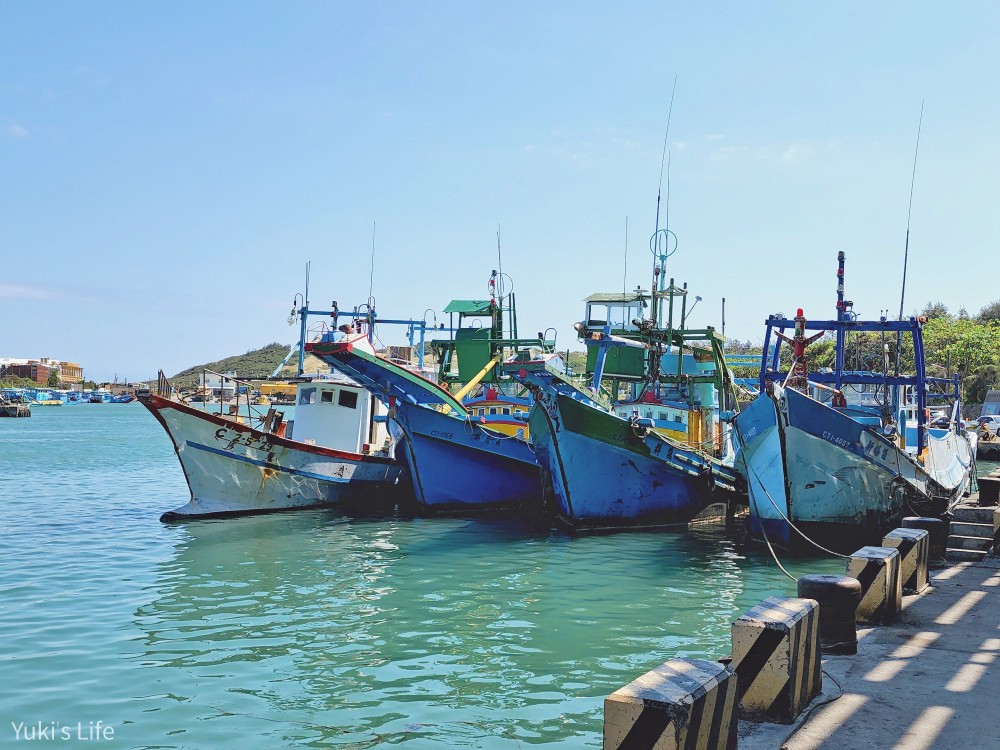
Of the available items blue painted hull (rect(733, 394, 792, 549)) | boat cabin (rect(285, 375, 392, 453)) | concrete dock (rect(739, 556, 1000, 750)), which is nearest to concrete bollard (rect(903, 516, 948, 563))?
concrete dock (rect(739, 556, 1000, 750))

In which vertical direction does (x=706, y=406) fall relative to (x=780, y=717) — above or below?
above

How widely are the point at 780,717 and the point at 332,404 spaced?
16383 millimetres

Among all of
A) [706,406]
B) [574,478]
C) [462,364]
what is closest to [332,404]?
[462,364]

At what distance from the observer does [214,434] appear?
704 inches

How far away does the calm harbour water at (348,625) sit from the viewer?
23.5 feet

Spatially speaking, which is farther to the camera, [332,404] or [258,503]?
[332,404]

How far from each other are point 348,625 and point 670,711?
6.50 meters

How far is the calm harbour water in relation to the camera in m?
7.16

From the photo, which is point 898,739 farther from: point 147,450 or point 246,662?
point 147,450

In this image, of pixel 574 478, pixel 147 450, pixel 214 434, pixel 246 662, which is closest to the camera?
pixel 246 662

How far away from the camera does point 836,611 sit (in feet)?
22.7

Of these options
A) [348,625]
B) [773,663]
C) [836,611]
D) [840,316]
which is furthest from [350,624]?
[840,316]

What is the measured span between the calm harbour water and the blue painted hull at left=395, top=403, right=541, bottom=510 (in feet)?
3.63

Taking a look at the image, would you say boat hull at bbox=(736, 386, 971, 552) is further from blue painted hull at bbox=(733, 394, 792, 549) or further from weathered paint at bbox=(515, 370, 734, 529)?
weathered paint at bbox=(515, 370, 734, 529)
